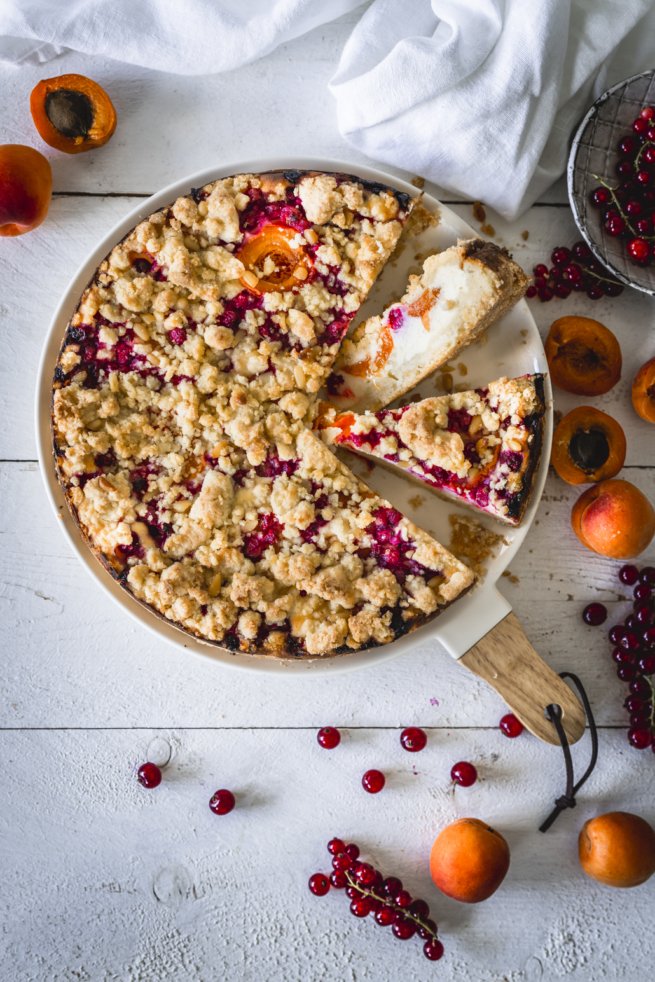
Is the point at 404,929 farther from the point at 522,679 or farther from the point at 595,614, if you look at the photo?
the point at 595,614

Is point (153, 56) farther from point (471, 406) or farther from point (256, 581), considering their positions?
point (256, 581)

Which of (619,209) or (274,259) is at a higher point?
(619,209)

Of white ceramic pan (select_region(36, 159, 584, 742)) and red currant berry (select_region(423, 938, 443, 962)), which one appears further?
red currant berry (select_region(423, 938, 443, 962))

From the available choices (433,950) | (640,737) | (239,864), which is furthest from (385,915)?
(640,737)

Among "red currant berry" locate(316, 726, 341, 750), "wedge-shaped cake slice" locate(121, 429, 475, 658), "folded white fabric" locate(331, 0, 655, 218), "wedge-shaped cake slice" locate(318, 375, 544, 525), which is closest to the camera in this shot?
"wedge-shaped cake slice" locate(121, 429, 475, 658)

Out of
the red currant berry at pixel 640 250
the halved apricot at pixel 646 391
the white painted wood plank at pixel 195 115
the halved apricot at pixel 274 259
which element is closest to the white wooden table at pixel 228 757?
the white painted wood plank at pixel 195 115

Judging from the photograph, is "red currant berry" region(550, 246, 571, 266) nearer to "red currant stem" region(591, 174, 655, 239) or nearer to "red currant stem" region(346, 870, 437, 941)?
"red currant stem" region(591, 174, 655, 239)

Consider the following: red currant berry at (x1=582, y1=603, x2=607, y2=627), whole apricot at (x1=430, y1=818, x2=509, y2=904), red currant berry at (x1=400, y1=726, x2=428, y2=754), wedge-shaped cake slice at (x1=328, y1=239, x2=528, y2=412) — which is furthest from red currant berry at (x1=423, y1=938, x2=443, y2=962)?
wedge-shaped cake slice at (x1=328, y1=239, x2=528, y2=412)

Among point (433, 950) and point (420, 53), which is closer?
point (420, 53)

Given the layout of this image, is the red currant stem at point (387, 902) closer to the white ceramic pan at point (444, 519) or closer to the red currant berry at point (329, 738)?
the red currant berry at point (329, 738)
